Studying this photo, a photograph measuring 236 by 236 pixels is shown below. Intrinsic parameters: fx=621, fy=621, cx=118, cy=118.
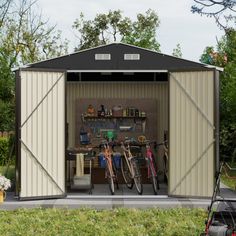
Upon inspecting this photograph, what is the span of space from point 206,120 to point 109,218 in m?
2.76

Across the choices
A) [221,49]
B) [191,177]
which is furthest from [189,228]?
[221,49]

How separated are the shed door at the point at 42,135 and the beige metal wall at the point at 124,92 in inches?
118

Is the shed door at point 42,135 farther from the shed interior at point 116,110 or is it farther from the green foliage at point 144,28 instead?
the green foliage at point 144,28

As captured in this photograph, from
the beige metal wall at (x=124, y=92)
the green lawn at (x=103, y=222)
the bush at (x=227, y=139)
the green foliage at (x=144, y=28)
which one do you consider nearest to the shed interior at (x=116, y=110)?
the beige metal wall at (x=124, y=92)

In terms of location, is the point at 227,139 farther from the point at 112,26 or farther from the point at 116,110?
the point at 112,26

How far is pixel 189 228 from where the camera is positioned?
7.76m

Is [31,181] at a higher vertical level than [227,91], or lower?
lower

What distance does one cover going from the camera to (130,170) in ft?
37.5

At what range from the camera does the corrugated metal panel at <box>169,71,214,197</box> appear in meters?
10.4

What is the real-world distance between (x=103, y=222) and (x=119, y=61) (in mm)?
3693

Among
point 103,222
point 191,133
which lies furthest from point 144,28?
point 103,222

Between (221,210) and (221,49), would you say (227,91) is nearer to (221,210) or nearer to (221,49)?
(221,49)

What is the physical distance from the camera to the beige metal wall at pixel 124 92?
13.5 m

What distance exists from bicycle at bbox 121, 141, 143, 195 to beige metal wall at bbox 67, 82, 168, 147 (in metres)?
1.53
